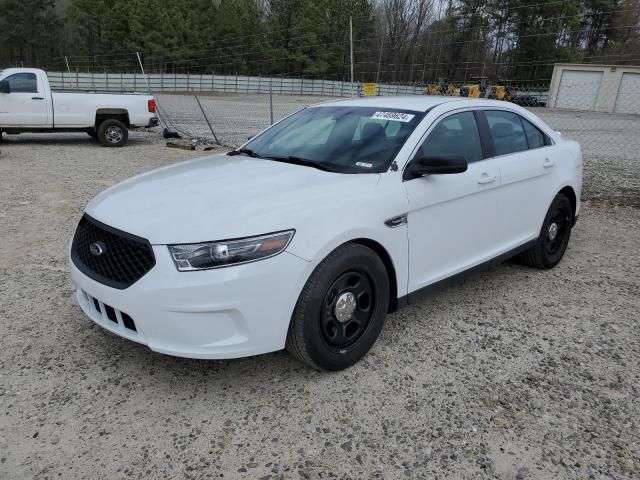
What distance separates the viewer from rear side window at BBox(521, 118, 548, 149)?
4547mm

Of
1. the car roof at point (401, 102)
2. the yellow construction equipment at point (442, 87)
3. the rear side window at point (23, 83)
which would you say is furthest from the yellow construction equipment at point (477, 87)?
the car roof at point (401, 102)

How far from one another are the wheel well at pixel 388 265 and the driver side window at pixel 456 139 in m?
0.76

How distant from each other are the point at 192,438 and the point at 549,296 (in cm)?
316

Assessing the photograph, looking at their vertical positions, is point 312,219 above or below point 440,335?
above

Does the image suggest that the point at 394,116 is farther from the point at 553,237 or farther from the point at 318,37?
the point at 318,37

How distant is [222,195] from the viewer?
9.77 feet

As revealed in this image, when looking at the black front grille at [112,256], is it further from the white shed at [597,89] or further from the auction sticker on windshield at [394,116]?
the white shed at [597,89]

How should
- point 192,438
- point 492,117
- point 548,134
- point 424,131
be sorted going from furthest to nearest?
1. point 548,134
2. point 492,117
3. point 424,131
4. point 192,438

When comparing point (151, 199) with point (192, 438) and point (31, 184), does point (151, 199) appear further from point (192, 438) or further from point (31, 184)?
point (31, 184)

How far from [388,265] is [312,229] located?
711 millimetres

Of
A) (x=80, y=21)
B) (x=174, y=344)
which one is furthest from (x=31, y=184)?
(x=80, y=21)

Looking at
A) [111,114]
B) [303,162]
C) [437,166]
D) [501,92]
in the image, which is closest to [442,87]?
[501,92]

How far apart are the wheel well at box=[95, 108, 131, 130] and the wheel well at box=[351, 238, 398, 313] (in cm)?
1107

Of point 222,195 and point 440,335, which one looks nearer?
point 222,195
